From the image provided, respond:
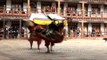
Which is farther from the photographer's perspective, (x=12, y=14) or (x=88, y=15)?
(x=88, y=15)

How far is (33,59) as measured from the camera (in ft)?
47.5

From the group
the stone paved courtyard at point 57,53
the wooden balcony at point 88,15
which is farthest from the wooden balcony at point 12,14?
the stone paved courtyard at point 57,53

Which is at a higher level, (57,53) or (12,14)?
(12,14)

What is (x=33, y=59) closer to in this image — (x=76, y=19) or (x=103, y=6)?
(x=76, y=19)

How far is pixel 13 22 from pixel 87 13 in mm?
12328

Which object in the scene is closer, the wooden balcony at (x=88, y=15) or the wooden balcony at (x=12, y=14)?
the wooden balcony at (x=12, y=14)

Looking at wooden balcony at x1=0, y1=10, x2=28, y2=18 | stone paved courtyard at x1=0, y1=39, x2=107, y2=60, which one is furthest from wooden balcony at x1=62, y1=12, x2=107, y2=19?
stone paved courtyard at x1=0, y1=39, x2=107, y2=60

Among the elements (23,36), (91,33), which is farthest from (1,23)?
(91,33)

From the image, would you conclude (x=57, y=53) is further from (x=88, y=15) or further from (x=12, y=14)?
(x=88, y=15)

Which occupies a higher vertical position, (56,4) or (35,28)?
(56,4)

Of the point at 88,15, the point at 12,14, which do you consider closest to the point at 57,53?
the point at 12,14

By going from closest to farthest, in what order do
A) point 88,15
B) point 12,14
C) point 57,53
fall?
point 57,53 < point 12,14 < point 88,15

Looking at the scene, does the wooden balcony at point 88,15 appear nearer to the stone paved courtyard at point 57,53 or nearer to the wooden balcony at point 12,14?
the wooden balcony at point 12,14

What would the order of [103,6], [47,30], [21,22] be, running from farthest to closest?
[103,6]
[21,22]
[47,30]
